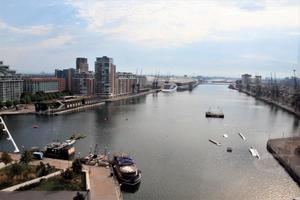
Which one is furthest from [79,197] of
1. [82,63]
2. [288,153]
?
[82,63]

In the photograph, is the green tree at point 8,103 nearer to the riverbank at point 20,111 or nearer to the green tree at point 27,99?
the riverbank at point 20,111

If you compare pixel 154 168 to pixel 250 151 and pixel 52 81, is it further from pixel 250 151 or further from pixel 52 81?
pixel 52 81

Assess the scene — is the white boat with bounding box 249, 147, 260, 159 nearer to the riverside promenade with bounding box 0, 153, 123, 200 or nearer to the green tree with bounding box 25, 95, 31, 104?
the riverside promenade with bounding box 0, 153, 123, 200

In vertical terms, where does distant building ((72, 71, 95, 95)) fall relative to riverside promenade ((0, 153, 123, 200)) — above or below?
above

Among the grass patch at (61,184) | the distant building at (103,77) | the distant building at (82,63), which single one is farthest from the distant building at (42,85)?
the grass patch at (61,184)

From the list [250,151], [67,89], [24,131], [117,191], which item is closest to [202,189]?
→ [117,191]

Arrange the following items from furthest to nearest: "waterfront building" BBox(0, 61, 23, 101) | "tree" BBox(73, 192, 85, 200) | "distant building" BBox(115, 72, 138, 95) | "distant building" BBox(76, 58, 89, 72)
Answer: "distant building" BBox(76, 58, 89, 72), "distant building" BBox(115, 72, 138, 95), "waterfront building" BBox(0, 61, 23, 101), "tree" BBox(73, 192, 85, 200)

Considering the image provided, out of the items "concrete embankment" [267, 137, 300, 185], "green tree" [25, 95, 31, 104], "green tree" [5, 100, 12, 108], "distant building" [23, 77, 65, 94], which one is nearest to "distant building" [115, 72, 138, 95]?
"distant building" [23, 77, 65, 94]
